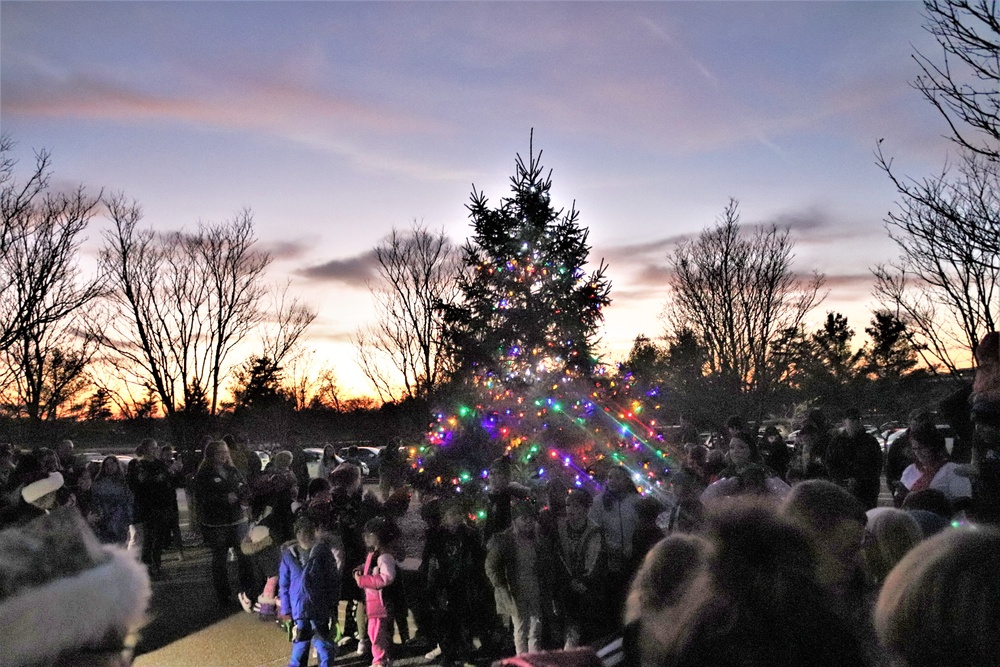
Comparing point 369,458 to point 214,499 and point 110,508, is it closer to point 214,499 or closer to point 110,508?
point 110,508

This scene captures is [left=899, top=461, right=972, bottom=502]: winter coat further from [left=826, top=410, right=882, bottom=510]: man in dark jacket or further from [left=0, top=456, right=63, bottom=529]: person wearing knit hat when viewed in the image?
[left=0, top=456, right=63, bottom=529]: person wearing knit hat

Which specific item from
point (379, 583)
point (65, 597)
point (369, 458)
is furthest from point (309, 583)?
point (369, 458)

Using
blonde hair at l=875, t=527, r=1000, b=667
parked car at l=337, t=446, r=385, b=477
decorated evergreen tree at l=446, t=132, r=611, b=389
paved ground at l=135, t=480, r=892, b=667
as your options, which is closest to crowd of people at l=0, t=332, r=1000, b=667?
blonde hair at l=875, t=527, r=1000, b=667

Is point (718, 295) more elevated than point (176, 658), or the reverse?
point (718, 295)

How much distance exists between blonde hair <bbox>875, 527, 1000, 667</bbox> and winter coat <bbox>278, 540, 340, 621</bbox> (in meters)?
5.27

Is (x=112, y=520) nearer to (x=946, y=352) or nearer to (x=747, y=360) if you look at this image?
(x=946, y=352)

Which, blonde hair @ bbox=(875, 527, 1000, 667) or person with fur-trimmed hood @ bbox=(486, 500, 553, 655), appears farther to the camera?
person with fur-trimmed hood @ bbox=(486, 500, 553, 655)

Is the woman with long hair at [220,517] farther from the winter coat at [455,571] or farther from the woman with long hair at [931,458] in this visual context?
the woman with long hair at [931,458]

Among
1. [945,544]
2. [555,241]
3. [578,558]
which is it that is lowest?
[578,558]

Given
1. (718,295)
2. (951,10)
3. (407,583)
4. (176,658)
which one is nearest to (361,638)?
(407,583)

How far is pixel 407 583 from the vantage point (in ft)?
24.6

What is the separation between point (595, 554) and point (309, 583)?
7.55 feet

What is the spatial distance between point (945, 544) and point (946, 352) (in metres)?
10.5

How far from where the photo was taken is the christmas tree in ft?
34.0
